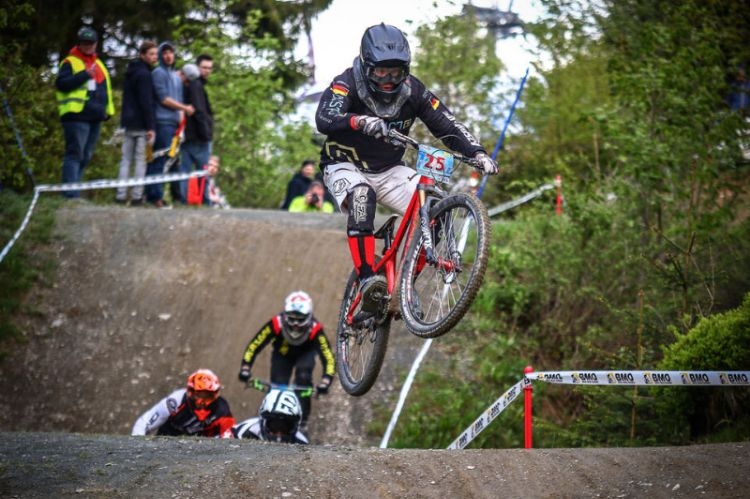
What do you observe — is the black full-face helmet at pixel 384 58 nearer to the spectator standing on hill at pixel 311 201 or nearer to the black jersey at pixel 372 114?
the black jersey at pixel 372 114

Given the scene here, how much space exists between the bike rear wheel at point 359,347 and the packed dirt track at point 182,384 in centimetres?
57

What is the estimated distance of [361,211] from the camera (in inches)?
323

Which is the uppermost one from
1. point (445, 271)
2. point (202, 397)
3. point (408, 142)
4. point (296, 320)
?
point (408, 142)

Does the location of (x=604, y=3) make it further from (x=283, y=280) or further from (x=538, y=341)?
(x=283, y=280)

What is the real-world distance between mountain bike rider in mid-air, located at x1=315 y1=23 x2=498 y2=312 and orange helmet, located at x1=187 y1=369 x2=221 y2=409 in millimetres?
3564

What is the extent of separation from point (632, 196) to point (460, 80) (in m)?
7.73

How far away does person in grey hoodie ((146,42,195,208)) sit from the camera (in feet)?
50.5

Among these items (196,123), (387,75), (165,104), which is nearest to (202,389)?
(387,75)

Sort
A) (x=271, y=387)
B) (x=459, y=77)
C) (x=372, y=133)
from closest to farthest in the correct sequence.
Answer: (x=372, y=133)
(x=271, y=387)
(x=459, y=77)

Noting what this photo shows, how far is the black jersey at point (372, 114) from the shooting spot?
8039 millimetres

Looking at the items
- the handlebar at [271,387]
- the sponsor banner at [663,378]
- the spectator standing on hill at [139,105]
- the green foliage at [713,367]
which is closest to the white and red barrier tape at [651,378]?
the sponsor banner at [663,378]

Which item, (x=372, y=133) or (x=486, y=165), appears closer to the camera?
(x=372, y=133)

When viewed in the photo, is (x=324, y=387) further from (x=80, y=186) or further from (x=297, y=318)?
(x=80, y=186)

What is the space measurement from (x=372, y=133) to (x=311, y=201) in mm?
11000
